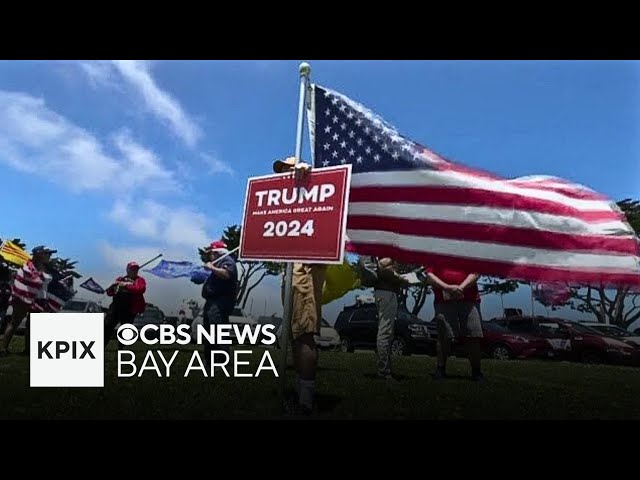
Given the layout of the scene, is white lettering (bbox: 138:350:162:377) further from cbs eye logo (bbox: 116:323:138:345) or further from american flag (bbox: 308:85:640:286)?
american flag (bbox: 308:85:640:286)

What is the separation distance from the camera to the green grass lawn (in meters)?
3.10

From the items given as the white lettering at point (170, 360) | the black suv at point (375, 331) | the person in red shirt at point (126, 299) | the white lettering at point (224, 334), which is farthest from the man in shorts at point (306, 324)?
the black suv at point (375, 331)

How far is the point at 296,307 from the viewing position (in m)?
3.14

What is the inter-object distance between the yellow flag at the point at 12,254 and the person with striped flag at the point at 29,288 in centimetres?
113

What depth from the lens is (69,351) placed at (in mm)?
3348

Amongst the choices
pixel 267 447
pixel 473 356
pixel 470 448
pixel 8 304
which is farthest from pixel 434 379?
pixel 8 304

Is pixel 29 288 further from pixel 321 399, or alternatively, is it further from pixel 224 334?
pixel 321 399

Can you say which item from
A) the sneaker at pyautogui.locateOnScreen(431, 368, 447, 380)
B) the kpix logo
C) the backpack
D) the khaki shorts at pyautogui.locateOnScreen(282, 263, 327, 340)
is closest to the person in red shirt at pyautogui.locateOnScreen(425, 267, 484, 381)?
the sneaker at pyautogui.locateOnScreen(431, 368, 447, 380)

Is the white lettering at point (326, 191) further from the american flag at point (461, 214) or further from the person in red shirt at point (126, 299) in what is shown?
the person in red shirt at point (126, 299)

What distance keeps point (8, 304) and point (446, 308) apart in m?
5.04

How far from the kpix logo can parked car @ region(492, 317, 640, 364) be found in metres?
8.22

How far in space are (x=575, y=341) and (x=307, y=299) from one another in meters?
8.82

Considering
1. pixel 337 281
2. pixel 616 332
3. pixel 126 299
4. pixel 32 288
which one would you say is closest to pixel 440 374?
pixel 337 281

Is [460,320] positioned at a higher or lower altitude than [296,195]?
lower
